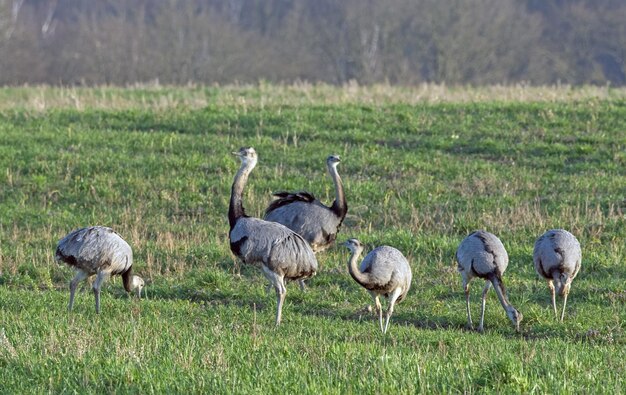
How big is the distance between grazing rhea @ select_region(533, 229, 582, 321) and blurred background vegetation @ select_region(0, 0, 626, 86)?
1638 inches

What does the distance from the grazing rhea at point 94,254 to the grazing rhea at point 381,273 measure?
2.80 meters

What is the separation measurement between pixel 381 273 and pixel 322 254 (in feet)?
13.1

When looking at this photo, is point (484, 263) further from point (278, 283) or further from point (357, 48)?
point (357, 48)

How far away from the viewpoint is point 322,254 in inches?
612

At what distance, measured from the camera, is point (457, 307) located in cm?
1297

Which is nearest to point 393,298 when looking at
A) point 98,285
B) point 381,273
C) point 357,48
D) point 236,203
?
point 381,273

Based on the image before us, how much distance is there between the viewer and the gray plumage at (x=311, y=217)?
14.4 meters

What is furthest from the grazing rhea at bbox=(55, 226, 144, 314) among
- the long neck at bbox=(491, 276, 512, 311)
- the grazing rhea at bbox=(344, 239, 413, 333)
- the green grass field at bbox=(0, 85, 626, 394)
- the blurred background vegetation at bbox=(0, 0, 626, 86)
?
the blurred background vegetation at bbox=(0, 0, 626, 86)

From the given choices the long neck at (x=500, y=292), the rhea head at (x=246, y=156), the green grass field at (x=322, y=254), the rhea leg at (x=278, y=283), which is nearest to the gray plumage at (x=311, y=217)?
the green grass field at (x=322, y=254)

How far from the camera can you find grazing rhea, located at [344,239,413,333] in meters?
11.6


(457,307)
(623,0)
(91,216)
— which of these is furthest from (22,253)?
(623,0)

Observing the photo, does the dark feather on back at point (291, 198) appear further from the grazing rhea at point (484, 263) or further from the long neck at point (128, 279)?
the grazing rhea at point (484, 263)

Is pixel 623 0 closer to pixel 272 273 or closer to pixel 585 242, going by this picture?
pixel 585 242

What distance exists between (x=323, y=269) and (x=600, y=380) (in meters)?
6.94
